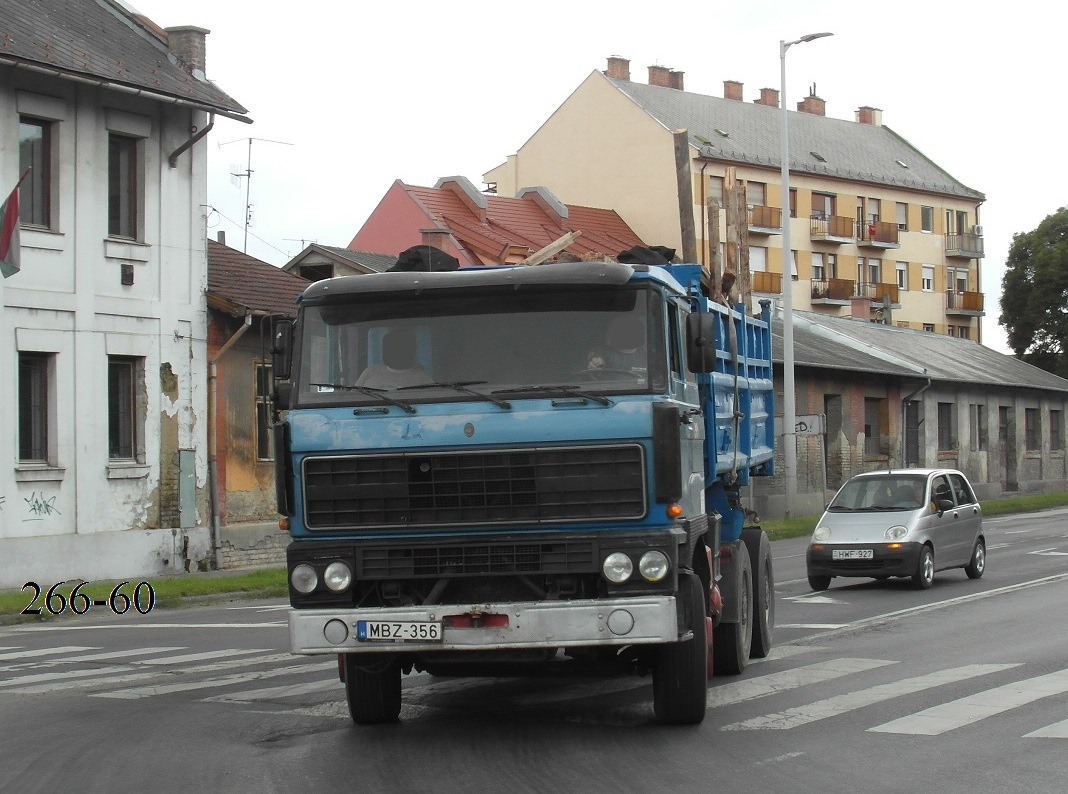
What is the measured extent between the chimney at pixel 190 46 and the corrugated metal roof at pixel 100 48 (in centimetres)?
12

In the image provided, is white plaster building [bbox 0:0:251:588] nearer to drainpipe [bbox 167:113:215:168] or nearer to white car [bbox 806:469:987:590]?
drainpipe [bbox 167:113:215:168]

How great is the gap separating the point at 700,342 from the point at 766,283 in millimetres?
58301

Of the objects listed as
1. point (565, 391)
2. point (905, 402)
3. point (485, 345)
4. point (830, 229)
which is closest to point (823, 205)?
point (830, 229)

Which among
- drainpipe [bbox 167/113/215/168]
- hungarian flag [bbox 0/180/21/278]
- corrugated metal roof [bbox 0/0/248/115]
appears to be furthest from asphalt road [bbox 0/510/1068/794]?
drainpipe [bbox 167/113/215/168]

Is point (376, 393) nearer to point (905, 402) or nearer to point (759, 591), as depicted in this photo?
point (759, 591)

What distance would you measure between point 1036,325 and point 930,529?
6345 centimetres

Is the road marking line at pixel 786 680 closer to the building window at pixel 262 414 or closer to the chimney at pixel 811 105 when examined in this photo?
the building window at pixel 262 414

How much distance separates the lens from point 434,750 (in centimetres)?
863

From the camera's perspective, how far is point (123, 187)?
2531 centimetres

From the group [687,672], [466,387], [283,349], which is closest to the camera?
[466,387]

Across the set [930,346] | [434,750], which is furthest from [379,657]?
[930,346]

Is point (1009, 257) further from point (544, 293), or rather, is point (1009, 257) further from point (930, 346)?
point (544, 293)

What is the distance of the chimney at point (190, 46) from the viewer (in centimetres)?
2719

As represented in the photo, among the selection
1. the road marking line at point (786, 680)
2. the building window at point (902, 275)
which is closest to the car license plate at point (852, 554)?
the road marking line at point (786, 680)
